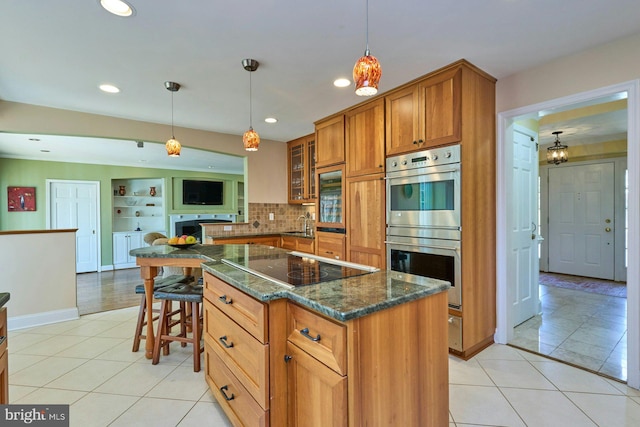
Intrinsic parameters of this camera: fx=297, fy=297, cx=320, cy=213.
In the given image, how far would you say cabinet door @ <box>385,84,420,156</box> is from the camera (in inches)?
107

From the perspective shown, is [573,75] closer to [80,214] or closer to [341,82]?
[341,82]

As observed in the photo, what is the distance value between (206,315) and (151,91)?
2.33 meters

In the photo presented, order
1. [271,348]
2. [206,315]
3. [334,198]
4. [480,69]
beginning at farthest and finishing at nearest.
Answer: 1. [334,198]
2. [480,69]
3. [206,315]
4. [271,348]

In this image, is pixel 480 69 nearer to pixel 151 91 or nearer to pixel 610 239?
pixel 151 91

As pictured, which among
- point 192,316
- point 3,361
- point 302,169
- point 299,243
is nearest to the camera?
point 3,361

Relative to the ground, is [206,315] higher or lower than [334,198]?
lower

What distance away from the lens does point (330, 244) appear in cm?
379

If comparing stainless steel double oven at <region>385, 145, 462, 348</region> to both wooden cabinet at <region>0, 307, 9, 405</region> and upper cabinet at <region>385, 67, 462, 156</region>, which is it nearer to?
upper cabinet at <region>385, 67, 462, 156</region>

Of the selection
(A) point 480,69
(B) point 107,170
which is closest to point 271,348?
(A) point 480,69

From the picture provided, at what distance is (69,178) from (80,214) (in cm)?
80

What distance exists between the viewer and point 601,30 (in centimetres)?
199

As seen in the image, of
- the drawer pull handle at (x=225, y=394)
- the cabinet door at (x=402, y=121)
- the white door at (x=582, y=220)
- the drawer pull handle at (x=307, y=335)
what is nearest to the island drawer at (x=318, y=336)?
the drawer pull handle at (x=307, y=335)

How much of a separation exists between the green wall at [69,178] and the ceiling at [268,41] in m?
4.08

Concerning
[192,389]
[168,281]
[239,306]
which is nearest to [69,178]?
[168,281]
